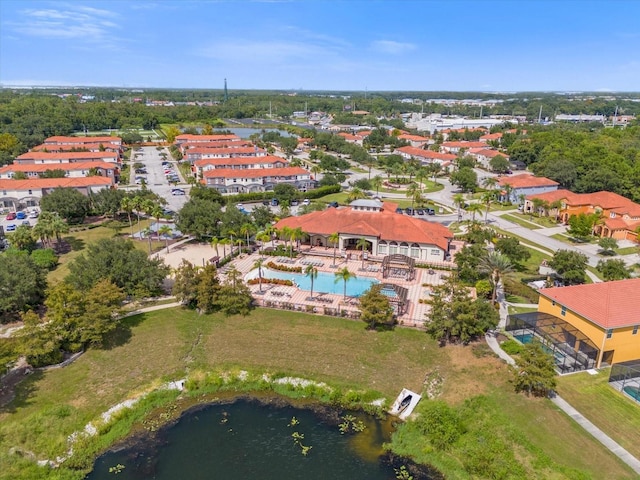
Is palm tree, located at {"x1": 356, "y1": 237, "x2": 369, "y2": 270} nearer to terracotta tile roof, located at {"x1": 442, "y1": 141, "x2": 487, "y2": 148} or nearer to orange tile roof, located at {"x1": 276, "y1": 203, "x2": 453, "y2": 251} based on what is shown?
orange tile roof, located at {"x1": 276, "y1": 203, "x2": 453, "y2": 251}

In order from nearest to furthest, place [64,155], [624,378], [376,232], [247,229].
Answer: [624,378], [247,229], [376,232], [64,155]

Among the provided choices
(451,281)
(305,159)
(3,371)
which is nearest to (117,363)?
(3,371)

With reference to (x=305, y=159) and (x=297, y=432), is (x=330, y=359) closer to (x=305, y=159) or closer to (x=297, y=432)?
(x=297, y=432)

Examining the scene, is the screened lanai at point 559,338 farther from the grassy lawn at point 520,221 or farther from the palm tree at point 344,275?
the grassy lawn at point 520,221

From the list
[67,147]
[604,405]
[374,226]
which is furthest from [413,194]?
[67,147]

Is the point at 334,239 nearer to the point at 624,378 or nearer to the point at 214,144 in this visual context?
the point at 624,378

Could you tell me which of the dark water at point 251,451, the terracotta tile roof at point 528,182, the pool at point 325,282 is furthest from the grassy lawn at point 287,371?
the terracotta tile roof at point 528,182

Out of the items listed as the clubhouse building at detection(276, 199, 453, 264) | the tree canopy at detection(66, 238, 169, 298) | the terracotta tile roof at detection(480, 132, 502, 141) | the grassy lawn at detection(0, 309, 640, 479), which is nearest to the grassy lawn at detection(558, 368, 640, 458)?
the grassy lawn at detection(0, 309, 640, 479)
